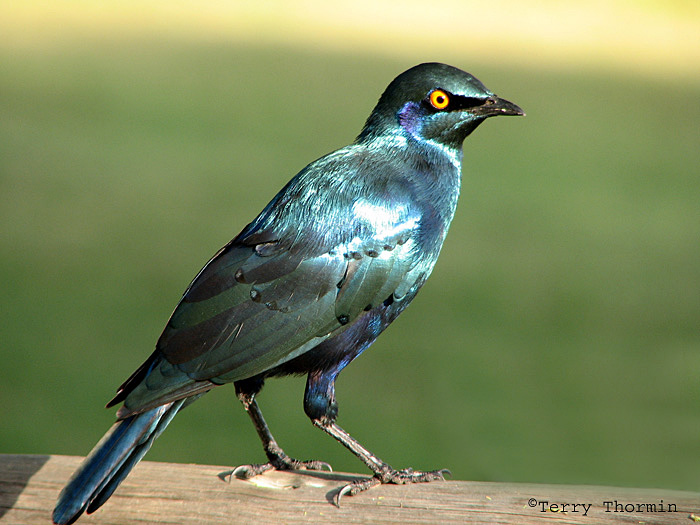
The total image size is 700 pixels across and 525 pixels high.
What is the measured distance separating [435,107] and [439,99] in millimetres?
29

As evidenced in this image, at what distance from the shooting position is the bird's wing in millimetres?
2217

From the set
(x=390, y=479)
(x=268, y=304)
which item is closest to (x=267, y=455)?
(x=390, y=479)

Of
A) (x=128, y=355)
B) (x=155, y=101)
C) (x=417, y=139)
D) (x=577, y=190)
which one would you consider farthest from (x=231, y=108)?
(x=417, y=139)

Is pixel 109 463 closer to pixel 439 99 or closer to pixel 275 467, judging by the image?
pixel 275 467

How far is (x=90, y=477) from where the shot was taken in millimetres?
2064

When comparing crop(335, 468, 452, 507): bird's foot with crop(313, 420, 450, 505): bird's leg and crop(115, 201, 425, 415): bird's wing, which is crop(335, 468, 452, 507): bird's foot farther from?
crop(115, 201, 425, 415): bird's wing

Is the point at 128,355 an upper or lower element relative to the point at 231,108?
lower

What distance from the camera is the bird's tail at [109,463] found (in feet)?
6.64

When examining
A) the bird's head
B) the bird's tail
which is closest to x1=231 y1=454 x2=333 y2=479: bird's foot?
the bird's tail

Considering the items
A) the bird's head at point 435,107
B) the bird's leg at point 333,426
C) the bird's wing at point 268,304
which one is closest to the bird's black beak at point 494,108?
the bird's head at point 435,107

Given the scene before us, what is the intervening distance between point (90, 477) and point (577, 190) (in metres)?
A: 8.48

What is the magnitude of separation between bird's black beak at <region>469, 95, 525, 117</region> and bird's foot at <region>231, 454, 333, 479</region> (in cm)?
121

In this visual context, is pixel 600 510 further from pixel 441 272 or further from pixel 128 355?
pixel 441 272

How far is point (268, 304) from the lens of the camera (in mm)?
2266
